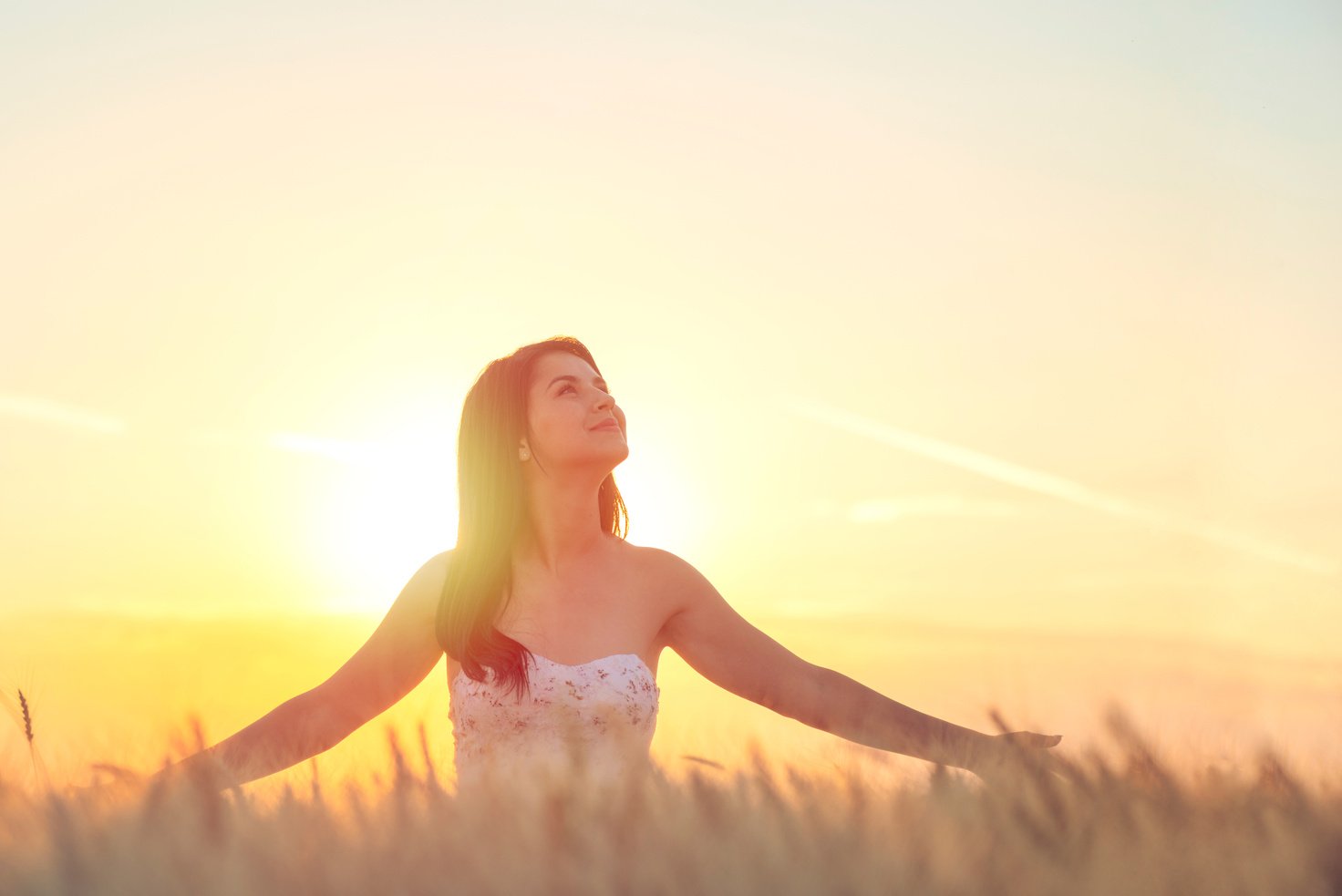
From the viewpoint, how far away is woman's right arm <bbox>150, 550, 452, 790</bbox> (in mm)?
4227

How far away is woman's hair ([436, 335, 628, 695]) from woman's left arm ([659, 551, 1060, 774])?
1.65ft

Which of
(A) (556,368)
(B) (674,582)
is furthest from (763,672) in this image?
(A) (556,368)

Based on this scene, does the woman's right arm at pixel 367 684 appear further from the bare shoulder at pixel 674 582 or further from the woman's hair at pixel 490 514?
the bare shoulder at pixel 674 582

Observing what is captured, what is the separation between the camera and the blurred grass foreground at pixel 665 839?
4.53ft

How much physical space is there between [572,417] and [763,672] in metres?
1.29

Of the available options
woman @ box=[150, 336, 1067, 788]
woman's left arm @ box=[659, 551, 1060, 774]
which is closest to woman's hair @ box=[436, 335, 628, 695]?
woman @ box=[150, 336, 1067, 788]

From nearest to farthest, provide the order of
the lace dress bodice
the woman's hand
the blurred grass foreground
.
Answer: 1. the blurred grass foreground
2. the woman's hand
3. the lace dress bodice

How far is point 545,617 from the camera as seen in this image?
16.0 feet

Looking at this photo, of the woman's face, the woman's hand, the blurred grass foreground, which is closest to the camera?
the blurred grass foreground

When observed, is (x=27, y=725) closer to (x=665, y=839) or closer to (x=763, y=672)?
(x=665, y=839)

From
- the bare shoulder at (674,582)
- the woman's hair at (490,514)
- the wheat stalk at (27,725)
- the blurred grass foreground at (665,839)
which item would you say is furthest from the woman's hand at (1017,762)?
the bare shoulder at (674,582)

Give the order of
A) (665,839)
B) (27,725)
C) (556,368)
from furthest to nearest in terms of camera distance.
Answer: (556,368) < (27,725) < (665,839)

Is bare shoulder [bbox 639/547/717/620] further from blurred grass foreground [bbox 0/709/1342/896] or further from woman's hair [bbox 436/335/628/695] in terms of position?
blurred grass foreground [bbox 0/709/1342/896]

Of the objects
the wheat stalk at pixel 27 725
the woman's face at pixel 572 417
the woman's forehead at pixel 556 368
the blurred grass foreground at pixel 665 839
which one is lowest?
the blurred grass foreground at pixel 665 839
